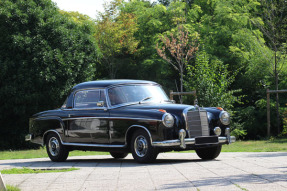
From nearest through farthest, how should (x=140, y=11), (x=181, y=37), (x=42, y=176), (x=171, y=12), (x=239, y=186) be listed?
1. (x=239, y=186)
2. (x=42, y=176)
3. (x=181, y=37)
4. (x=171, y=12)
5. (x=140, y=11)

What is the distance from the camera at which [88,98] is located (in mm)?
12945

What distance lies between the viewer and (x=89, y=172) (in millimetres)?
9719

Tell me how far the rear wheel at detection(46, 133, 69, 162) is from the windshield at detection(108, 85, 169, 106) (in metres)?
2.12

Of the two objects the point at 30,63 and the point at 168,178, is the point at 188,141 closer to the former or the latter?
the point at 168,178

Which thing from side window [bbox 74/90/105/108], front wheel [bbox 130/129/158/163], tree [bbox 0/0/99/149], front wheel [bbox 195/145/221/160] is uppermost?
tree [bbox 0/0/99/149]

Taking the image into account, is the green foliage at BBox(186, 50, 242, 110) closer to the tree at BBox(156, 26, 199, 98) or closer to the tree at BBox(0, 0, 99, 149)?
the tree at BBox(156, 26, 199, 98)

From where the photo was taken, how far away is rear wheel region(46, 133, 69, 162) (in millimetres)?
13344

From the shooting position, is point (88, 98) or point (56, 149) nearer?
point (88, 98)

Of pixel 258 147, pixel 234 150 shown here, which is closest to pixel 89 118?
pixel 234 150

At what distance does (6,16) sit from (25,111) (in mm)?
4952

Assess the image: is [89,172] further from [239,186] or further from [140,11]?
[140,11]

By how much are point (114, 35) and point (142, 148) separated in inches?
1232

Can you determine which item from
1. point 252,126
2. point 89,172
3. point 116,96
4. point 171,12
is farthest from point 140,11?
point 89,172

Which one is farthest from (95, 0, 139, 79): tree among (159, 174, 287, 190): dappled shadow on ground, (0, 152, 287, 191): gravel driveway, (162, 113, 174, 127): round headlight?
(159, 174, 287, 190): dappled shadow on ground
